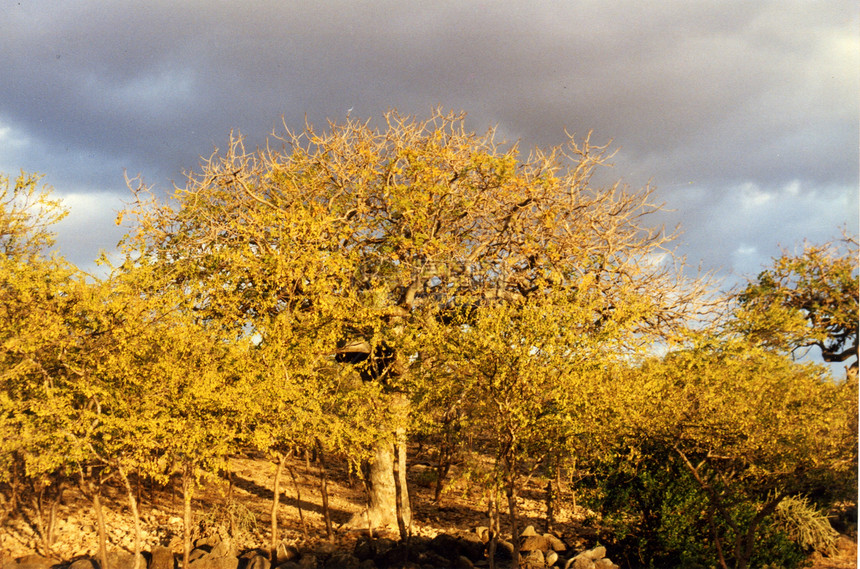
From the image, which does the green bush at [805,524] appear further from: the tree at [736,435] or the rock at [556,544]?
the rock at [556,544]

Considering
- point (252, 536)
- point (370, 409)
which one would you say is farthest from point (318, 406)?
point (252, 536)

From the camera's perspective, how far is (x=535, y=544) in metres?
19.7

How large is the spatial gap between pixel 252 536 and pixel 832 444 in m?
15.8

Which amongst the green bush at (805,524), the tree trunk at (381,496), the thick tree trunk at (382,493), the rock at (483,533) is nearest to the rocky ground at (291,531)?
the rock at (483,533)

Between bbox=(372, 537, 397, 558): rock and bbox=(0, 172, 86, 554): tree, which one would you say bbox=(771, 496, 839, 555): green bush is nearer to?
bbox=(372, 537, 397, 558): rock

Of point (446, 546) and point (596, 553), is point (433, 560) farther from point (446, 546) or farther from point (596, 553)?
point (596, 553)

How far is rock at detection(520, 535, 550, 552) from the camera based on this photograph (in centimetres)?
1947

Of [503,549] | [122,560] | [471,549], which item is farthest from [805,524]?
[122,560]

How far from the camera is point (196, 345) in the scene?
47.7 ft

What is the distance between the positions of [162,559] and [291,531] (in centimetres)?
553

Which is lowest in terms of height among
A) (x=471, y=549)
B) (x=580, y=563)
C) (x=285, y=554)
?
(x=285, y=554)

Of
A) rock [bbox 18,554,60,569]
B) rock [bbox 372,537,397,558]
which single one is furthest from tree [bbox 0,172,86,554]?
rock [bbox 372,537,397,558]

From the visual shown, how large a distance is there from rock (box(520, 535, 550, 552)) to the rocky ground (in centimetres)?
9

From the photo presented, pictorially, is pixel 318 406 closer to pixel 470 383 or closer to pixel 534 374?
pixel 470 383
